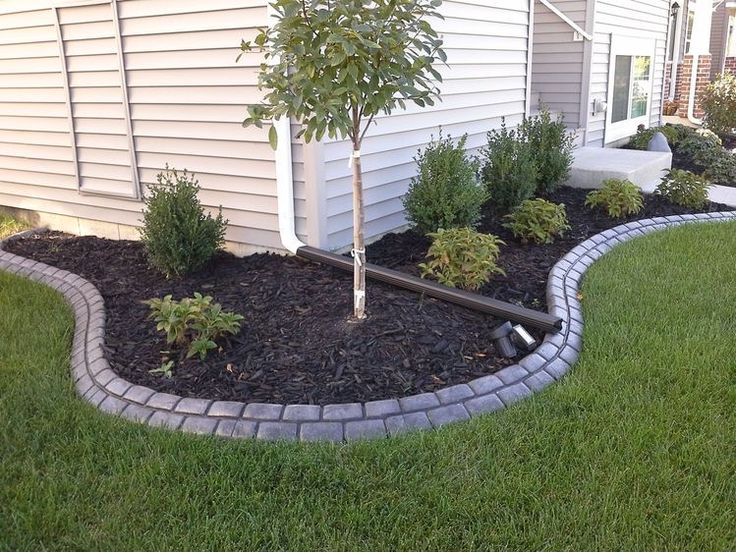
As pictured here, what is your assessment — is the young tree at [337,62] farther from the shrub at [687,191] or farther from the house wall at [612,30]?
the house wall at [612,30]

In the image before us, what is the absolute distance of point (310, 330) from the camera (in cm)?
366

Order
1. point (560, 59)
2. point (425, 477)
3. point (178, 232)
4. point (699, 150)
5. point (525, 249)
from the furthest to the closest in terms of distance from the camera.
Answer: point (699, 150) < point (560, 59) < point (525, 249) < point (178, 232) < point (425, 477)

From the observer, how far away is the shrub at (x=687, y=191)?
249 inches

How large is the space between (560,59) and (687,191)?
3207mm

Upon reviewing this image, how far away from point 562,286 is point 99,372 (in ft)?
8.81

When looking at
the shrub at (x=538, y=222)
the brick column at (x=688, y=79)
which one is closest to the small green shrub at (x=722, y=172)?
the shrub at (x=538, y=222)

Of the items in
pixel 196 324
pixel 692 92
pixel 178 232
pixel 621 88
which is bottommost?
pixel 196 324

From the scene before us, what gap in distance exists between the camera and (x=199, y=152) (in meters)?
5.00

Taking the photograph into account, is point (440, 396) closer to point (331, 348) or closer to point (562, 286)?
point (331, 348)

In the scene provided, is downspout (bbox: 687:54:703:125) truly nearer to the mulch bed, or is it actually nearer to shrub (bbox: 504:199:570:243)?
shrub (bbox: 504:199:570:243)

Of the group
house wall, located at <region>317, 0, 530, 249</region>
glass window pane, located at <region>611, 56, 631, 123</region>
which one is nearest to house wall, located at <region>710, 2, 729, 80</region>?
glass window pane, located at <region>611, 56, 631, 123</region>

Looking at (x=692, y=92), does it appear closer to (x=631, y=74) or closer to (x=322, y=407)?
(x=631, y=74)

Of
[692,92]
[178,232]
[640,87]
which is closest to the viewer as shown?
[178,232]

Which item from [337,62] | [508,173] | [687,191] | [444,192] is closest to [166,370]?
[337,62]
